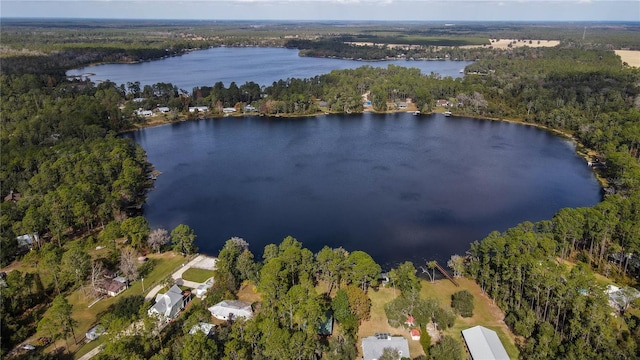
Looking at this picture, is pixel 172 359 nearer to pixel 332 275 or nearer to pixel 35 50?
pixel 332 275

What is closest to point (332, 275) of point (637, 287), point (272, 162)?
point (637, 287)

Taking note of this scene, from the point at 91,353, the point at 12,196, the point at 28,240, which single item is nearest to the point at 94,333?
the point at 91,353

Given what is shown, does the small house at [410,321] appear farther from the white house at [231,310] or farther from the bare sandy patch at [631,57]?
the bare sandy patch at [631,57]

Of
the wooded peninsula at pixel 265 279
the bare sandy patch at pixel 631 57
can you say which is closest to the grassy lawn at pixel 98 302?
the wooded peninsula at pixel 265 279

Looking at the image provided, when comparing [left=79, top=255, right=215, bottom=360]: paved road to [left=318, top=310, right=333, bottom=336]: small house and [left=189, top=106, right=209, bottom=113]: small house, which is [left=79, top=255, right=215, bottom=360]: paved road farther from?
[left=189, top=106, right=209, bottom=113]: small house

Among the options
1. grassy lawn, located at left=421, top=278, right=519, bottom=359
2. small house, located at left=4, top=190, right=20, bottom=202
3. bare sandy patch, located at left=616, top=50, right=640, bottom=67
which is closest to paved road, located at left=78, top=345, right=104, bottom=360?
grassy lawn, located at left=421, top=278, right=519, bottom=359

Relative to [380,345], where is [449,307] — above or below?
below

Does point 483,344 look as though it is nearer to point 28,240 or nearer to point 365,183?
point 365,183
